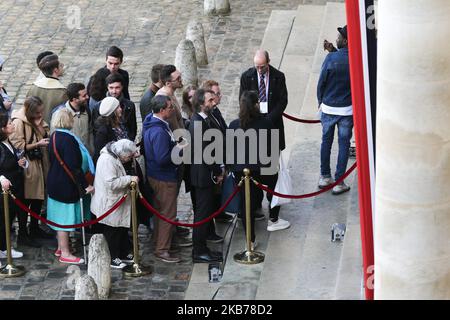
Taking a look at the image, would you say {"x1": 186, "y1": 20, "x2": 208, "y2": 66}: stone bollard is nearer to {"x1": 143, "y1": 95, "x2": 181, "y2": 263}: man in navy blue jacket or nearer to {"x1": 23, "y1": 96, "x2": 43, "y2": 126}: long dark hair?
{"x1": 143, "y1": 95, "x2": 181, "y2": 263}: man in navy blue jacket

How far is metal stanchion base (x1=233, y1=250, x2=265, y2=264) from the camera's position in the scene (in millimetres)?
12859

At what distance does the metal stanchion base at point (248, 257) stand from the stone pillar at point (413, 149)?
401 centimetres

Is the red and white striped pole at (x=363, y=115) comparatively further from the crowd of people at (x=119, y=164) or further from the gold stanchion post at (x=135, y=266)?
the gold stanchion post at (x=135, y=266)

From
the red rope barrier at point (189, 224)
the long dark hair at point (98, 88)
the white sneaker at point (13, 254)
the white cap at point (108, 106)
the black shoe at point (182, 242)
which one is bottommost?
the black shoe at point (182, 242)

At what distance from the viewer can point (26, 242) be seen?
13.4 meters

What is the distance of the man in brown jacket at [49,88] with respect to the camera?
13695 mm

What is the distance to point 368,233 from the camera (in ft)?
33.5

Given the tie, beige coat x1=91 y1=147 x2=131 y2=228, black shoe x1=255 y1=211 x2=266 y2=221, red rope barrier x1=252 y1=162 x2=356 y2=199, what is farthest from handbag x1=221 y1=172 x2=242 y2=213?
the tie

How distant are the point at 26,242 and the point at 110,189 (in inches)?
57.7

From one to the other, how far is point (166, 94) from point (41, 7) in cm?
815

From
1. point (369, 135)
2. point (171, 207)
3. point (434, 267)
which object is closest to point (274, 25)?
point (171, 207)

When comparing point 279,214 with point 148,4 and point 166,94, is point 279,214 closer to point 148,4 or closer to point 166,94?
point 166,94

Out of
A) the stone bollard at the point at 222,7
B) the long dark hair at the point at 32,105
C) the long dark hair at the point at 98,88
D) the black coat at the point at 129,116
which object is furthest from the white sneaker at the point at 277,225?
the stone bollard at the point at 222,7

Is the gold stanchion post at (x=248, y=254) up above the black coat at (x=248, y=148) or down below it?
below
